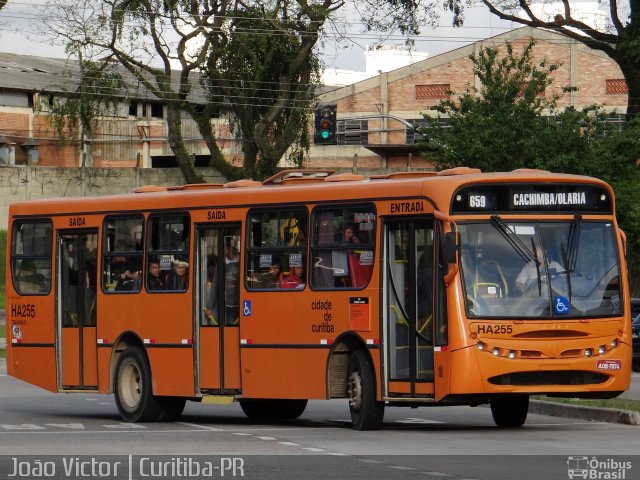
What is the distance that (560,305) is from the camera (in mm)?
16234

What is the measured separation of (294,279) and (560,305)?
11.1ft

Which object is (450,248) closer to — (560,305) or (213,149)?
(560,305)

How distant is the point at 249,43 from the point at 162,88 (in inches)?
152

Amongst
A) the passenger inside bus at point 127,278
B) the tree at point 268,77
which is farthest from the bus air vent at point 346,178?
the tree at point 268,77

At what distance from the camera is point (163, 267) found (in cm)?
1955

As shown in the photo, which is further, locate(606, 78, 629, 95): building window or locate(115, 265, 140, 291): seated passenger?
locate(606, 78, 629, 95): building window

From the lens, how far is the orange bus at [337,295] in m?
16.2

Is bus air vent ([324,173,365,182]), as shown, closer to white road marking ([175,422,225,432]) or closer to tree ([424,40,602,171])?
white road marking ([175,422,225,432])

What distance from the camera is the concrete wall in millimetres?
57906

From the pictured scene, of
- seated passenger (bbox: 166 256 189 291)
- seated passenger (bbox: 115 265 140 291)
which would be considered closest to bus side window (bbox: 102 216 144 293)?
seated passenger (bbox: 115 265 140 291)

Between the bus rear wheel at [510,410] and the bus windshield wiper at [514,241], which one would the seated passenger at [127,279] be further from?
the bus windshield wiper at [514,241]

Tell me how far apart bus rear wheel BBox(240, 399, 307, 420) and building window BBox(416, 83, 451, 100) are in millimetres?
53256
